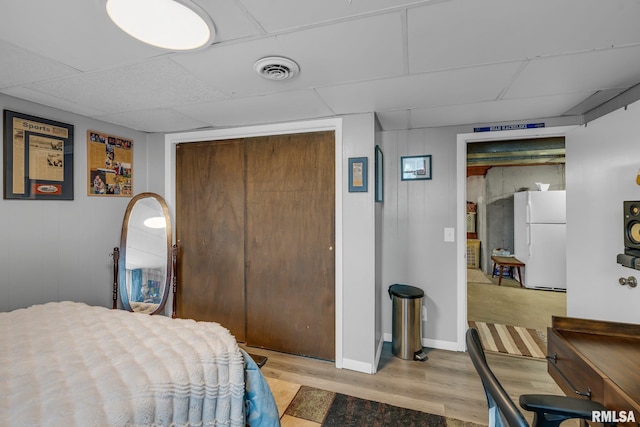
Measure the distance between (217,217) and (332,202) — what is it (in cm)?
124

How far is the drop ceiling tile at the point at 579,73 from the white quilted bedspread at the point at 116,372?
91.8 inches

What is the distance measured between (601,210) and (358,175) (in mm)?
1761

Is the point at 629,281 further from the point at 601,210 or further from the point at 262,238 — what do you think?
the point at 262,238

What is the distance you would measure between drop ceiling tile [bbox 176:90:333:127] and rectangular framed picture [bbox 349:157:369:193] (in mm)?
480

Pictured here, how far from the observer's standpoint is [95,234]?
2732 millimetres

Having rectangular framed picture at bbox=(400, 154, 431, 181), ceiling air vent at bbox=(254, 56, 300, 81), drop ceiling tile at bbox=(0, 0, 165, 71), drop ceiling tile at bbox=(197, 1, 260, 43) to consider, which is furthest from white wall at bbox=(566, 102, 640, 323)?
drop ceiling tile at bbox=(0, 0, 165, 71)

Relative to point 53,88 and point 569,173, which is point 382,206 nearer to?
point 569,173

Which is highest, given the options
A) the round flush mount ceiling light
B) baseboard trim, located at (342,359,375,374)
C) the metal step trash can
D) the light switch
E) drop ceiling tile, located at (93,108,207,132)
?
drop ceiling tile, located at (93,108,207,132)

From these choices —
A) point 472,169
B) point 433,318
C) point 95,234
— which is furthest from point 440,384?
point 472,169

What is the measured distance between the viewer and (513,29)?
1.32 metres

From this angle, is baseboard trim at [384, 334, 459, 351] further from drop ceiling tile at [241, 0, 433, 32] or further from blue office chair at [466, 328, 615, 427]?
drop ceiling tile at [241, 0, 433, 32]

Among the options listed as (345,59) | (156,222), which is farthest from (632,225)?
(156,222)

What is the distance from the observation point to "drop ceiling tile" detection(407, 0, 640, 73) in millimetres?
1187

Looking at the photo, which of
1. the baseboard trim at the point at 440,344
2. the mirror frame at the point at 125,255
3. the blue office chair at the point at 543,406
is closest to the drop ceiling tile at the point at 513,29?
the blue office chair at the point at 543,406
